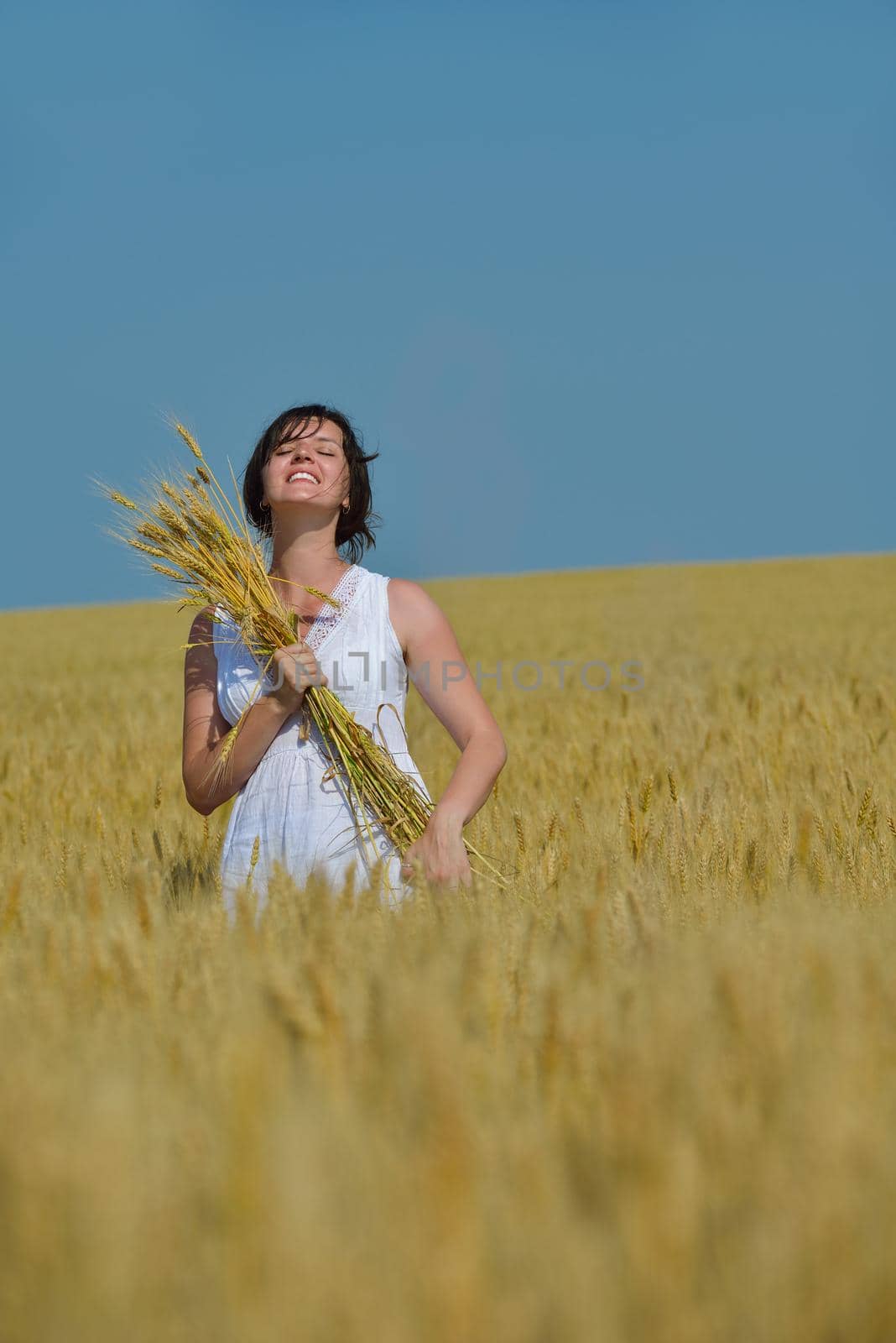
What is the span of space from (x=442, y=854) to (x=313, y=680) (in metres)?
0.46

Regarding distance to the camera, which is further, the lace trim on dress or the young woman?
the lace trim on dress

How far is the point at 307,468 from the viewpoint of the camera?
268 cm

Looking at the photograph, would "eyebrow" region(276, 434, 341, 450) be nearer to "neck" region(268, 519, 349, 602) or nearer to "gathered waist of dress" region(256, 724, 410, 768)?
"neck" region(268, 519, 349, 602)

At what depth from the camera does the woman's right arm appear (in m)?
2.62

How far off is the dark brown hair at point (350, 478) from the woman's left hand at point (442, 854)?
846 mm

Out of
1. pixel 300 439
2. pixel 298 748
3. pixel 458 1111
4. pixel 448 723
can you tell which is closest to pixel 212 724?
pixel 298 748

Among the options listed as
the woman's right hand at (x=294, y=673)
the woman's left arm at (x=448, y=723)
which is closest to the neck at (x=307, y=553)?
the woman's left arm at (x=448, y=723)

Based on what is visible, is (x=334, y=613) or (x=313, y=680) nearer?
(x=313, y=680)

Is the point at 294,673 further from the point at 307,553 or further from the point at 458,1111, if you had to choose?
the point at 458,1111

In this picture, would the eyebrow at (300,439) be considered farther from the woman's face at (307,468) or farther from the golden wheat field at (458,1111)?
the golden wheat field at (458,1111)

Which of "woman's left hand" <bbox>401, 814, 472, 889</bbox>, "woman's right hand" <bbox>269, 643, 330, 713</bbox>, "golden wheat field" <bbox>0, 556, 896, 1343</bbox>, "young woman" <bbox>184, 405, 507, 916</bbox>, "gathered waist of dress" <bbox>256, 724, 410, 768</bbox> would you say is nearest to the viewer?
"golden wheat field" <bbox>0, 556, 896, 1343</bbox>

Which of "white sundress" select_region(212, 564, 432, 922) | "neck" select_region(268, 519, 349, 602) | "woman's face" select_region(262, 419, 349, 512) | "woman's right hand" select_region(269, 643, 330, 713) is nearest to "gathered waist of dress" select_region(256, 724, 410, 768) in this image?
"white sundress" select_region(212, 564, 432, 922)

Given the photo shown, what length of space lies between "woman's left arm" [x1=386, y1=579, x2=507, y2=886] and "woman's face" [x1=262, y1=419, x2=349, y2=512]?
273 mm

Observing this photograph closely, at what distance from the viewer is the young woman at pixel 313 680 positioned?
267cm
